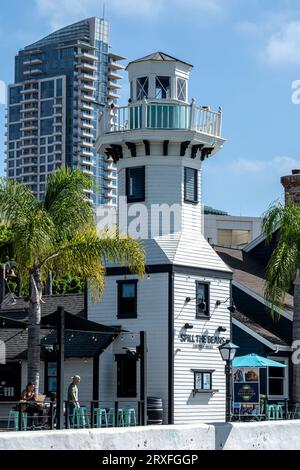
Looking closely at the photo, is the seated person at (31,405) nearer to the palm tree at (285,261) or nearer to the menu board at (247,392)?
the menu board at (247,392)

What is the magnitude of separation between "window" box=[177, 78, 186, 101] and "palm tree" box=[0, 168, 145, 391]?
808 cm

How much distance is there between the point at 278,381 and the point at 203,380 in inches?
185

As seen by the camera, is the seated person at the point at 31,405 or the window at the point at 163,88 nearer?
the seated person at the point at 31,405

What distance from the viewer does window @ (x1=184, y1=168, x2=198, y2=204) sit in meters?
39.8

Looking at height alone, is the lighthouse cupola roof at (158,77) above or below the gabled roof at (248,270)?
above

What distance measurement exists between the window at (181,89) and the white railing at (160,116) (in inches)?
22.1

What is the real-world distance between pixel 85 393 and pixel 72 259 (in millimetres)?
7523

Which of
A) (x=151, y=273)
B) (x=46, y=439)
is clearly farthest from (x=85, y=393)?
(x=46, y=439)

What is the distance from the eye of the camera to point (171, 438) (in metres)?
Result: 23.4

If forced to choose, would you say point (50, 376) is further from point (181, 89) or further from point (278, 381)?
point (181, 89)

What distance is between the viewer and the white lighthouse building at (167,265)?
123ft

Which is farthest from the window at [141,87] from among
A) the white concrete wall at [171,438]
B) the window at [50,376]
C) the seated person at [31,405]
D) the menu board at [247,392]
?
the white concrete wall at [171,438]

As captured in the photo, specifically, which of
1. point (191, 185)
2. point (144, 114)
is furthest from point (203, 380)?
point (144, 114)
